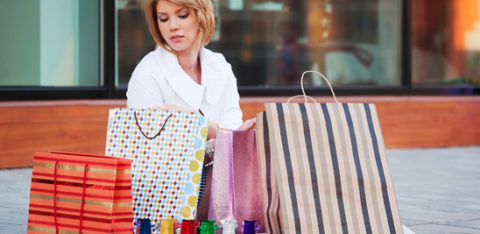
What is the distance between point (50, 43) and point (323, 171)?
14.8ft

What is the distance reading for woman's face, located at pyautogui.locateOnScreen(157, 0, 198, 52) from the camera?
4234 millimetres

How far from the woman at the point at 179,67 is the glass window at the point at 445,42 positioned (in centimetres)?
605

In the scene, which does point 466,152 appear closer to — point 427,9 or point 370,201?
point 427,9

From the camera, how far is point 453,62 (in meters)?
10.5

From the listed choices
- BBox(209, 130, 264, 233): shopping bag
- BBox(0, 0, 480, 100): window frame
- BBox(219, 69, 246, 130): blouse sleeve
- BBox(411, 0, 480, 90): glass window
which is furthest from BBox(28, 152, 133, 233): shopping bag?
BBox(411, 0, 480, 90): glass window

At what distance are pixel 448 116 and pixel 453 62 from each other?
94 centimetres

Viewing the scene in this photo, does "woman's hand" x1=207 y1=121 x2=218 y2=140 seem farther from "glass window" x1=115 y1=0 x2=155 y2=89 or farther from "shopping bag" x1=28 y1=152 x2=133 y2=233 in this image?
"glass window" x1=115 y1=0 x2=155 y2=89

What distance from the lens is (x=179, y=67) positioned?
432cm

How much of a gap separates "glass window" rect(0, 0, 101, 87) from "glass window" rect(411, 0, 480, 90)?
158 inches

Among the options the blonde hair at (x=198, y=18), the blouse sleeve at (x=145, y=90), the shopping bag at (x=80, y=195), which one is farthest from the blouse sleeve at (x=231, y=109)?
the shopping bag at (x=80, y=195)

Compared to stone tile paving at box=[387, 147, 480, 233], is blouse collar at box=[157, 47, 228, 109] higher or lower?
higher

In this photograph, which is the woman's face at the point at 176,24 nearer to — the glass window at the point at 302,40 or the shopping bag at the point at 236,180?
the shopping bag at the point at 236,180

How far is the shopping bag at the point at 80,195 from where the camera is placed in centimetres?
350

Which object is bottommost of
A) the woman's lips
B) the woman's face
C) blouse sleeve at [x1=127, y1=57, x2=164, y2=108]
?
blouse sleeve at [x1=127, y1=57, x2=164, y2=108]
